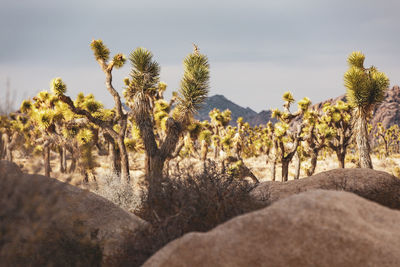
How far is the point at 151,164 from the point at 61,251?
8965 millimetres

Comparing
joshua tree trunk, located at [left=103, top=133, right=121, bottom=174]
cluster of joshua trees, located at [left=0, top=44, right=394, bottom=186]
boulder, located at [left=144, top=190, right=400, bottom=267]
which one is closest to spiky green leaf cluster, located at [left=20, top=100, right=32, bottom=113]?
cluster of joshua trees, located at [left=0, top=44, right=394, bottom=186]

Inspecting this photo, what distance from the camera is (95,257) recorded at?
443cm

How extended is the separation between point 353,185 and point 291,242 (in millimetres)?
5029

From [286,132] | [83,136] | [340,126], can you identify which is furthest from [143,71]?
[340,126]

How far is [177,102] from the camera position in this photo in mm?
14430

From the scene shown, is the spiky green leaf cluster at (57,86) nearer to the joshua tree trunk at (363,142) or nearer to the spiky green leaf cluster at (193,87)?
the spiky green leaf cluster at (193,87)

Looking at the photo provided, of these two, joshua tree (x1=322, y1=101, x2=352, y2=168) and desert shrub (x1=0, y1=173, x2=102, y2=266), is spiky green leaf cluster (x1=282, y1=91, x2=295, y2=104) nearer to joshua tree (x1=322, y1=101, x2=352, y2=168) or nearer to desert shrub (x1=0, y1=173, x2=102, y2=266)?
joshua tree (x1=322, y1=101, x2=352, y2=168)

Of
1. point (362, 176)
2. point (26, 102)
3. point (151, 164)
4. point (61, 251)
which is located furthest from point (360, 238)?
point (26, 102)

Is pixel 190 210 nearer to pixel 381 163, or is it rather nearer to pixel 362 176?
pixel 362 176

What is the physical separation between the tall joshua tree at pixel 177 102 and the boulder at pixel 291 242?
9650mm

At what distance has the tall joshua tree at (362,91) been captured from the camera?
580 inches

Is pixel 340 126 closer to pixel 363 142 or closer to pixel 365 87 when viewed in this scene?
pixel 363 142

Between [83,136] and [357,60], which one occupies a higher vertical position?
[357,60]

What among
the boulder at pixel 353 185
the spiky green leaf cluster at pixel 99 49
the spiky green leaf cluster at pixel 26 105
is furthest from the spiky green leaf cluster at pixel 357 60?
Result: the spiky green leaf cluster at pixel 26 105
